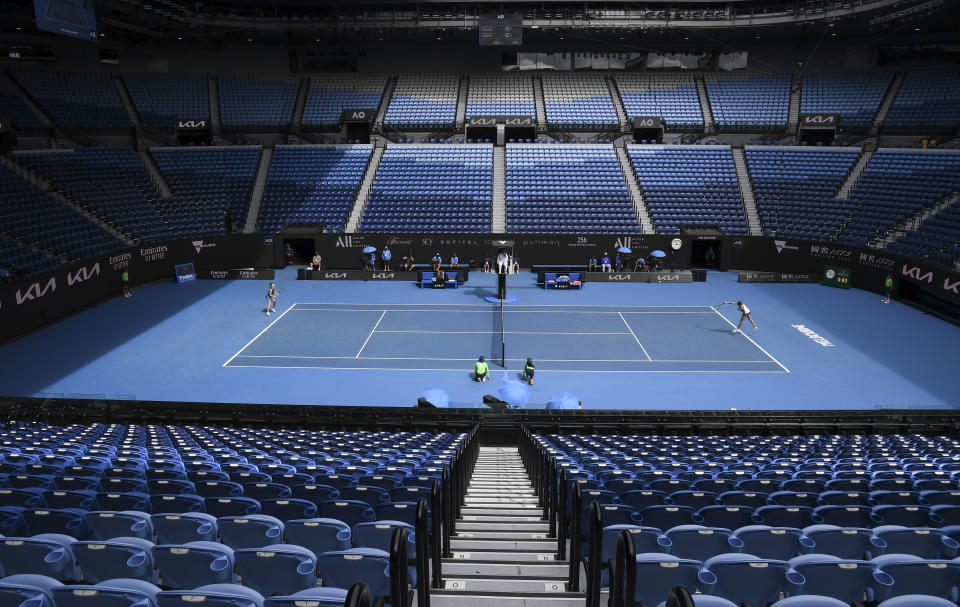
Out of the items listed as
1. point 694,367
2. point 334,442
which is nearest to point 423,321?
point 694,367

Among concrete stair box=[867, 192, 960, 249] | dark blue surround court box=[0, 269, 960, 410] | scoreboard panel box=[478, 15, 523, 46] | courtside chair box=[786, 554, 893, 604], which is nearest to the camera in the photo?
courtside chair box=[786, 554, 893, 604]

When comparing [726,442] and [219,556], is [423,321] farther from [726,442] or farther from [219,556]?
[219,556]

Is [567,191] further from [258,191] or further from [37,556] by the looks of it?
[37,556]

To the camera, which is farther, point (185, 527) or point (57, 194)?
point (57, 194)

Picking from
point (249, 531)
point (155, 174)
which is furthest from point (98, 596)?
point (155, 174)

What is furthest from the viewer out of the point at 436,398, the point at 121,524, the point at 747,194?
the point at 747,194

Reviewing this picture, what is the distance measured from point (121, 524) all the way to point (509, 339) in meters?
21.8

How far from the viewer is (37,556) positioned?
5.45 metres

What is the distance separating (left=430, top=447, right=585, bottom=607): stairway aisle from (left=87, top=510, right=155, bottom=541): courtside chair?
116 inches

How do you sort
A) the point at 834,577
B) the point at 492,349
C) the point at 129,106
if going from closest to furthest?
the point at 834,577 → the point at 492,349 → the point at 129,106

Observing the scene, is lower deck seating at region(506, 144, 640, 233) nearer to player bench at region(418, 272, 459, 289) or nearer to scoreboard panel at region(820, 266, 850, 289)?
player bench at region(418, 272, 459, 289)

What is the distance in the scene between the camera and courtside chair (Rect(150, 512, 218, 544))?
640 cm

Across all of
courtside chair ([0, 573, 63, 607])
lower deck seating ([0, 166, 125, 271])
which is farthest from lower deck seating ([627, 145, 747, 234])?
courtside chair ([0, 573, 63, 607])

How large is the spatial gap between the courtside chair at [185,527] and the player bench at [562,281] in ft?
105
